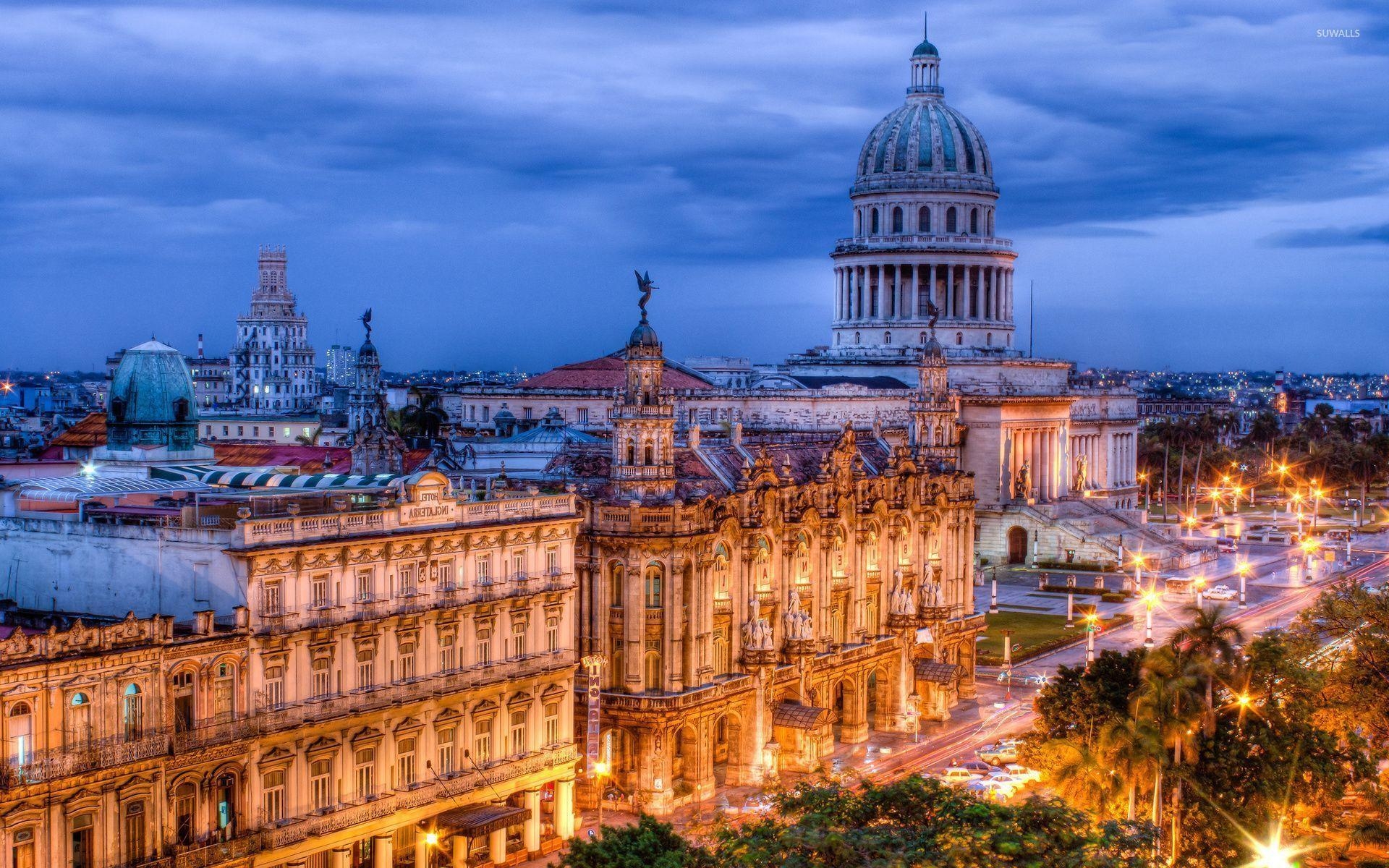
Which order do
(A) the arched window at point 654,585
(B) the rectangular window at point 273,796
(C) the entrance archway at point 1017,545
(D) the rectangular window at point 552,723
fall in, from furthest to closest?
(C) the entrance archway at point 1017,545, (A) the arched window at point 654,585, (D) the rectangular window at point 552,723, (B) the rectangular window at point 273,796

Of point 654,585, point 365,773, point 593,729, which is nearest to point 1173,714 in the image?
point 654,585

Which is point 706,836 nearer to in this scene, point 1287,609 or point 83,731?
point 83,731

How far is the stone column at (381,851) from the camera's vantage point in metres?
66.0

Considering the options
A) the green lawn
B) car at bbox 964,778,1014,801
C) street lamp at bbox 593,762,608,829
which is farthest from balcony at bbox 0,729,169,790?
the green lawn

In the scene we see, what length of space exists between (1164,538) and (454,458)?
81894 millimetres

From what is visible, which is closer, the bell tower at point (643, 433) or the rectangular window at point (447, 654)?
the rectangular window at point (447, 654)

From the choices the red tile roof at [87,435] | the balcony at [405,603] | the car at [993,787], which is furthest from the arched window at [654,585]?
the red tile roof at [87,435]

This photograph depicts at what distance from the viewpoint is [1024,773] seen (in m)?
83.1

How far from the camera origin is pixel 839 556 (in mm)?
95688

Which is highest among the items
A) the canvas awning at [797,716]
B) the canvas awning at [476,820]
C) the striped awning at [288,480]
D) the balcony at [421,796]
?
the striped awning at [288,480]

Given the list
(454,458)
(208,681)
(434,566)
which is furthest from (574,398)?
(208,681)

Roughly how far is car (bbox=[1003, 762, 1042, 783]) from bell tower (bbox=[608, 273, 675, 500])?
2215 cm

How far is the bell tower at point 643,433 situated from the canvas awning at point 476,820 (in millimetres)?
18922

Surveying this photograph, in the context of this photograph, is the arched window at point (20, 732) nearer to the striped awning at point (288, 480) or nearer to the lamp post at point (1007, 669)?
the striped awning at point (288, 480)
